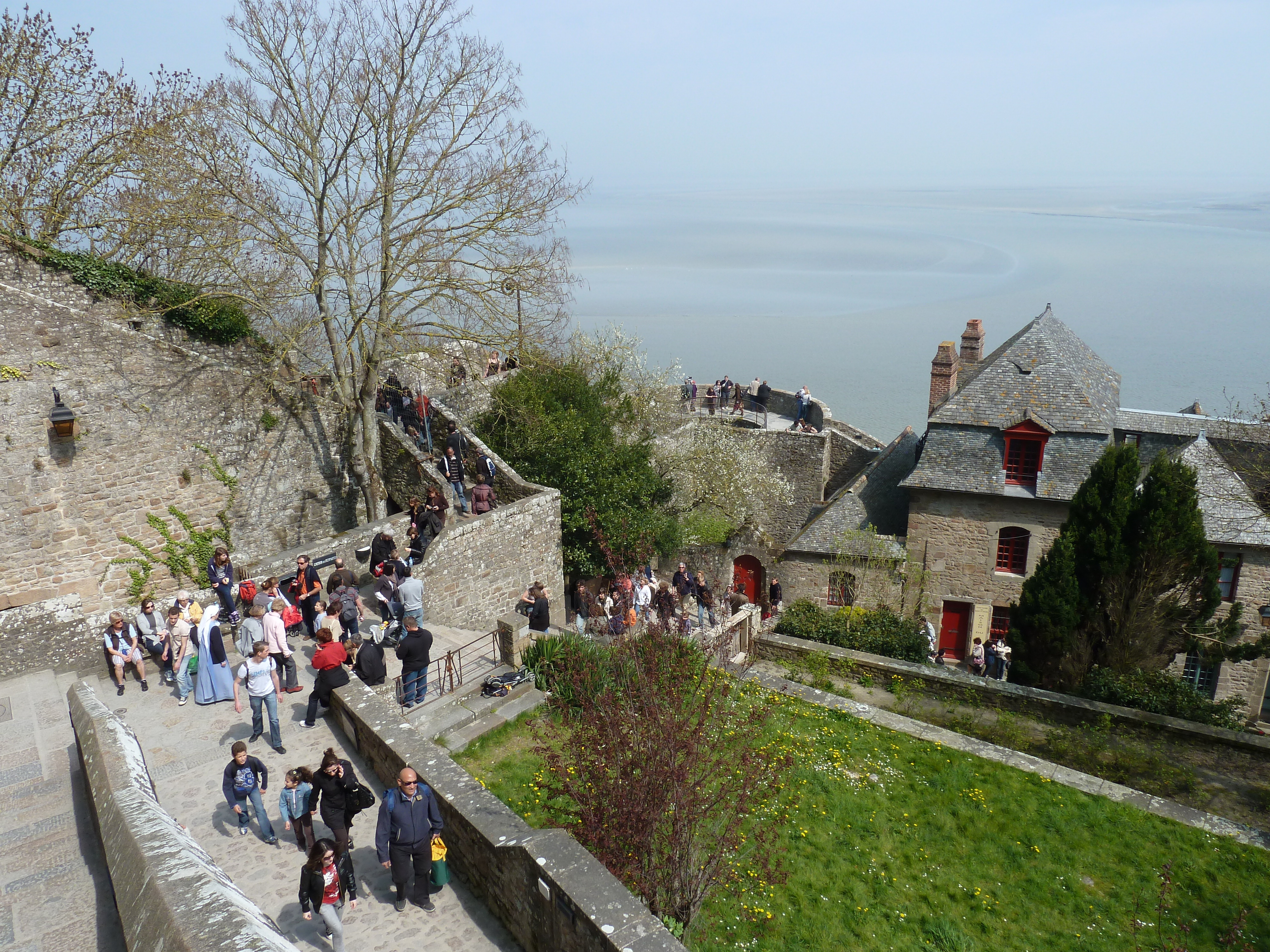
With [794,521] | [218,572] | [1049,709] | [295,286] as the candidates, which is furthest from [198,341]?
[794,521]

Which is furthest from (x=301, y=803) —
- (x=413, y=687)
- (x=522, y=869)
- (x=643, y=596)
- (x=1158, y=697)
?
(x=1158, y=697)

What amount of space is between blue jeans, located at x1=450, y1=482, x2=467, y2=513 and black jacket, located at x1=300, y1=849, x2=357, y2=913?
10887 millimetres

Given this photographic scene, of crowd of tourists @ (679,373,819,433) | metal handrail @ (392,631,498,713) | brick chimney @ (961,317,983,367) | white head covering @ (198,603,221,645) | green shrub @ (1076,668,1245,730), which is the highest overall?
brick chimney @ (961,317,983,367)

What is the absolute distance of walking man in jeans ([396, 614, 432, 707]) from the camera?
11.2 m

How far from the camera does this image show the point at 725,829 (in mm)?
8688

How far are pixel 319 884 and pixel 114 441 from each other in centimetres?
1148

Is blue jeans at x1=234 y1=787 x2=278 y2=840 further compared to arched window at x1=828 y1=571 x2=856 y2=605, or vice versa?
arched window at x1=828 y1=571 x2=856 y2=605

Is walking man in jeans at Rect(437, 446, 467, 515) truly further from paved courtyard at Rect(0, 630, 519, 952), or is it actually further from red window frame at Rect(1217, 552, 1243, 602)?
red window frame at Rect(1217, 552, 1243, 602)

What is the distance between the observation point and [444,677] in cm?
1292

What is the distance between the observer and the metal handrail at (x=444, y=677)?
1183 centimetres

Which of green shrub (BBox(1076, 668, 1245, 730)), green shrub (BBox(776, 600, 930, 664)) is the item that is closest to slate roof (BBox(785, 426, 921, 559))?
green shrub (BBox(776, 600, 930, 664))

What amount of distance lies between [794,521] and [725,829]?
891 inches

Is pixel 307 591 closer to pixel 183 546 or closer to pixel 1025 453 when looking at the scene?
pixel 183 546

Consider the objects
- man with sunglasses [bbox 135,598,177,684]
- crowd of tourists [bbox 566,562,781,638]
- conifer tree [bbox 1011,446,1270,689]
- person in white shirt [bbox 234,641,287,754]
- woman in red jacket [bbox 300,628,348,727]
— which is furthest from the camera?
conifer tree [bbox 1011,446,1270,689]
